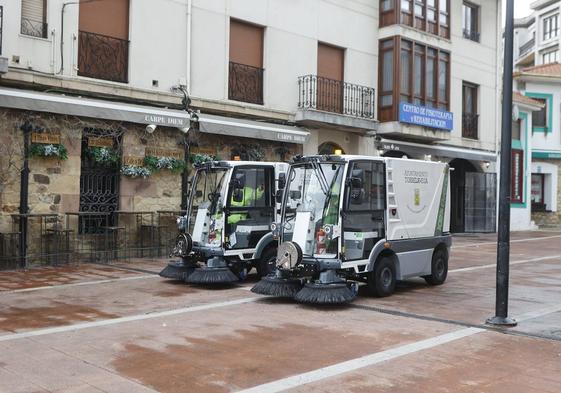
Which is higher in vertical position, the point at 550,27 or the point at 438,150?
the point at 550,27

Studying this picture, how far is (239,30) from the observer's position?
57.6 ft

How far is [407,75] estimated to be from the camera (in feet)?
70.4

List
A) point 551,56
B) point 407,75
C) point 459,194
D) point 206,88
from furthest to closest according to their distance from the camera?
point 551,56 → point 459,194 → point 407,75 → point 206,88

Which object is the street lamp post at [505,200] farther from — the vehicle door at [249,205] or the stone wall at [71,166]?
the stone wall at [71,166]

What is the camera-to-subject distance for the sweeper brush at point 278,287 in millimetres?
9289

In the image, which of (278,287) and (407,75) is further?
(407,75)

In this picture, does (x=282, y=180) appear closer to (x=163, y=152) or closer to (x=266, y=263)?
(x=266, y=263)

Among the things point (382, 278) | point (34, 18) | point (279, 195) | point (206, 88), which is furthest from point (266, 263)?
point (34, 18)

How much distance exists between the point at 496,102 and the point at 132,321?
885 inches

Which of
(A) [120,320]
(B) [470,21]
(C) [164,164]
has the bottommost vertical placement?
(A) [120,320]

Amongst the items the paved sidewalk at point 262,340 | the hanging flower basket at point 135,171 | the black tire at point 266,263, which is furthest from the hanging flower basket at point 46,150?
the black tire at point 266,263

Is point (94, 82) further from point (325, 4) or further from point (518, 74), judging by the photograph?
point (518, 74)

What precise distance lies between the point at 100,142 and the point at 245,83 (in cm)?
489

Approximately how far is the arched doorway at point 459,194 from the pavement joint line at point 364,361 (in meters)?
18.5
